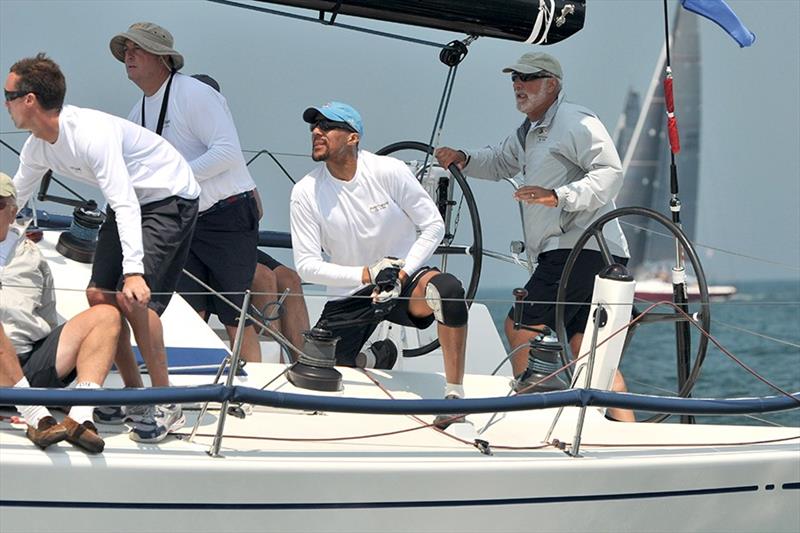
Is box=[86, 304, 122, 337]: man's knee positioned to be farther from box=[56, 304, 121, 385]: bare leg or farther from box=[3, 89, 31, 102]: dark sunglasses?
box=[3, 89, 31, 102]: dark sunglasses

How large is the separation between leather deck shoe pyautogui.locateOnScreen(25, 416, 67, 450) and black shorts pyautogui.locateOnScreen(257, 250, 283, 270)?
1.77 m

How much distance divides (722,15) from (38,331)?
2.71m

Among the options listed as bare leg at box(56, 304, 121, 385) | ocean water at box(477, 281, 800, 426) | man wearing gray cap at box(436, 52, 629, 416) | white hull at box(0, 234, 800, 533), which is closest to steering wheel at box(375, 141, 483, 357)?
man wearing gray cap at box(436, 52, 629, 416)

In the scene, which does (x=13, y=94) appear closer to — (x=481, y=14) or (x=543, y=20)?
(x=481, y=14)

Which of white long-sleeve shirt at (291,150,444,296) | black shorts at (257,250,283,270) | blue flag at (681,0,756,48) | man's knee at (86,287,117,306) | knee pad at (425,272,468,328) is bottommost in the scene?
black shorts at (257,250,283,270)

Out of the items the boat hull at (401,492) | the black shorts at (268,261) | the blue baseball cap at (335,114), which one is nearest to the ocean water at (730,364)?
the black shorts at (268,261)

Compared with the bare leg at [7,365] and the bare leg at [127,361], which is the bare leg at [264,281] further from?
the bare leg at [7,365]

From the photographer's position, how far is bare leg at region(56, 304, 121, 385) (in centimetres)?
321

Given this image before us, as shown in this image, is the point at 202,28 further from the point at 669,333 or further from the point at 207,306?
the point at 669,333

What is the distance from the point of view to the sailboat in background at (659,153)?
95.2 feet

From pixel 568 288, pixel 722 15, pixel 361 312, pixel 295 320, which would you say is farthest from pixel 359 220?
pixel 722 15

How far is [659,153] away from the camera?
29812 mm

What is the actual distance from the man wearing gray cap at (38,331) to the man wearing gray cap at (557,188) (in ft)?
4.99

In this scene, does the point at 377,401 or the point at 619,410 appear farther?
the point at 619,410
